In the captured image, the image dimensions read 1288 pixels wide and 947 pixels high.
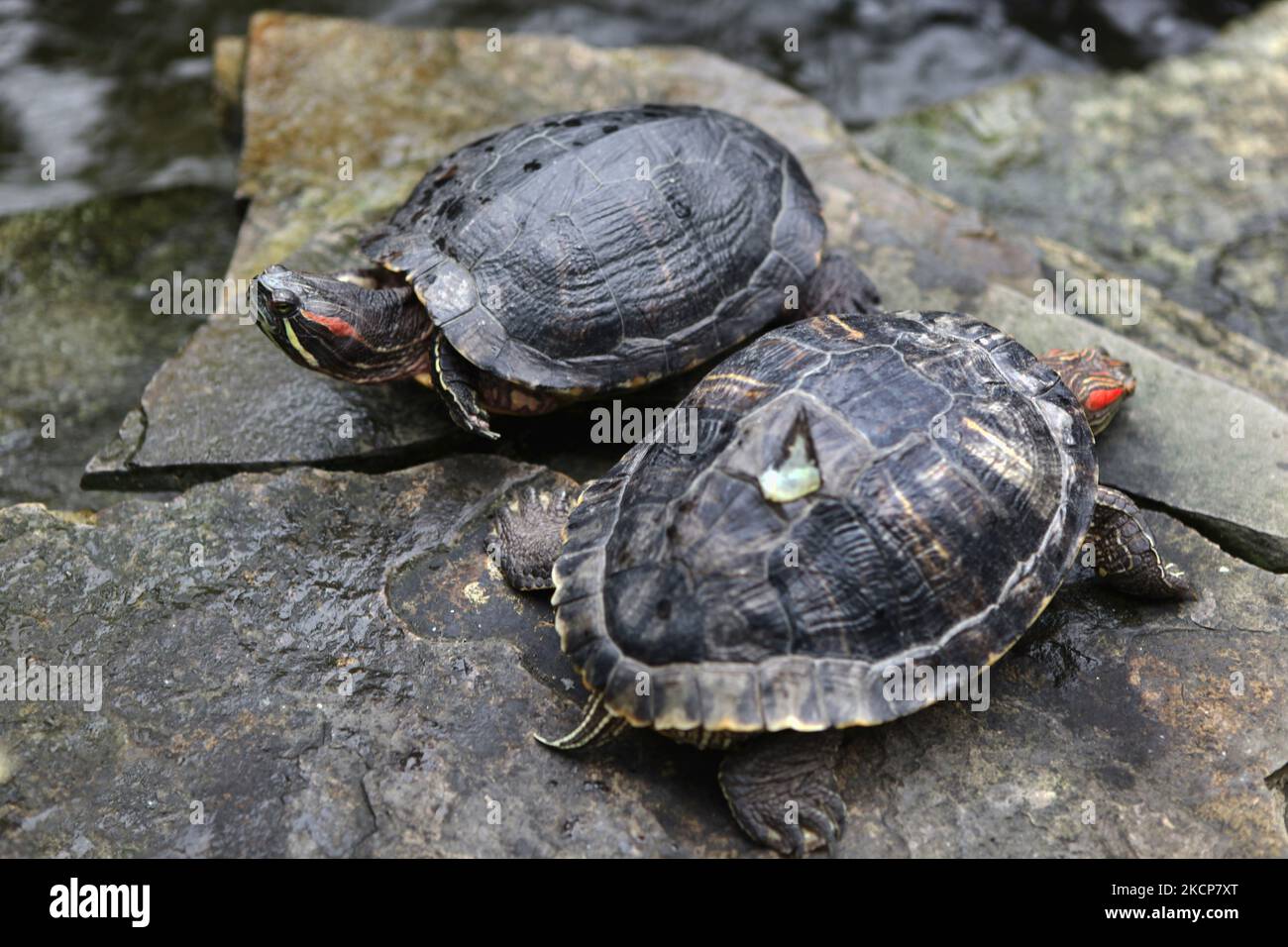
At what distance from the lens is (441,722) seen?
4.70m

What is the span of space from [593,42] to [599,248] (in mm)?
6444

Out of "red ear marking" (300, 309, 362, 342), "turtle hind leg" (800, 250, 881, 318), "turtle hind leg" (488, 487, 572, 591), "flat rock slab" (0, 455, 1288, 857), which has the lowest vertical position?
"flat rock slab" (0, 455, 1288, 857)

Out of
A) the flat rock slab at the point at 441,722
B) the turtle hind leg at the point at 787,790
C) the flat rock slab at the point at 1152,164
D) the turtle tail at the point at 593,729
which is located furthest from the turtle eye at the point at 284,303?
the flat rock slab at the point at 1152,164

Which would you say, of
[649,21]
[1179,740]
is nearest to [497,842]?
[1179,740]

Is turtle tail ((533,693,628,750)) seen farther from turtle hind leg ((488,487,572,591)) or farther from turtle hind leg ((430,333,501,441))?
turtle hind leg ((430,333,501,441))

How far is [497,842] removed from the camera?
4.32 m

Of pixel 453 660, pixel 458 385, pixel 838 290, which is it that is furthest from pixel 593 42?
pixel 453 660

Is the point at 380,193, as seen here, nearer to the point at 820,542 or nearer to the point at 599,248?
the point at 599,248

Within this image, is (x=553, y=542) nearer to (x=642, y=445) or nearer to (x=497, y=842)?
(x=642, y=445)

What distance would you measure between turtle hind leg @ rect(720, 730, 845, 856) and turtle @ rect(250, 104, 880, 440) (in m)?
2.14

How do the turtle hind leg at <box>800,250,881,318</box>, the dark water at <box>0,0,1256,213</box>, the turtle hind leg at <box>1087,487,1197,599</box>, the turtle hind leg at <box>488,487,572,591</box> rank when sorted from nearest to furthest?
1. the turtle hind leg at <box>1087,487,1197,599</box>
2. the turtle hind leg at <box>488,487,572,591</box>
3. the turtle hind leg at <box>800,250,881,318</box>
4. the dark water at <box>0,0,1256,213</box>

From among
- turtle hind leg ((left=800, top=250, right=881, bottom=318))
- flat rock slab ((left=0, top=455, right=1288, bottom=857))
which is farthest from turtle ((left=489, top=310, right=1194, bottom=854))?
turtle hind leg ((left=800, top=250, right=881, bottom=318))

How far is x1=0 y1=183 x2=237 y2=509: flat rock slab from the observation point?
271 inches

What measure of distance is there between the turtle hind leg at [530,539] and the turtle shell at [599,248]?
625mm
